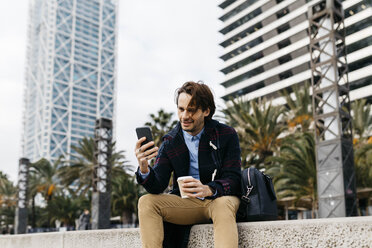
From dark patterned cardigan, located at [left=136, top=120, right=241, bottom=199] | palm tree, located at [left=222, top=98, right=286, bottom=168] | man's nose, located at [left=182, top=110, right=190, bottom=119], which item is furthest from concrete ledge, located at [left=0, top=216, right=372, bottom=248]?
palm tree, located at [left=222, top=98, right=286, bottom=168]

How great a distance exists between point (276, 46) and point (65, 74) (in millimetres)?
97668

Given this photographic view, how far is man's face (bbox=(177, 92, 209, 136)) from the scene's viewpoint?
2430 millimetres

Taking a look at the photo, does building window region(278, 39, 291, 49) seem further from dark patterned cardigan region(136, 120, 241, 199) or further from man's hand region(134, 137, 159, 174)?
man's hand region(134, 137, 159, 174)

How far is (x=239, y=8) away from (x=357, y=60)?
23022mm

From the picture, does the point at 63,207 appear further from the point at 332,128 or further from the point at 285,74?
the point at 285,74

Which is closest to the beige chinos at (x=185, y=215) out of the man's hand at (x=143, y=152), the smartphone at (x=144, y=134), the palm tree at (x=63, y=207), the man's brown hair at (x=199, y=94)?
the man's hand at (x=143, y=152)

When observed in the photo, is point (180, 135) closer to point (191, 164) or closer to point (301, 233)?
point (191, 164)

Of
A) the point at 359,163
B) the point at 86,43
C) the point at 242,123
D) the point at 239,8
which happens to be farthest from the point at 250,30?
the point at 86,43

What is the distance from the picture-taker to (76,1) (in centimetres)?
14575

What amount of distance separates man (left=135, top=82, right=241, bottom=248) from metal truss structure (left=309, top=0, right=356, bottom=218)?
943 centimetres

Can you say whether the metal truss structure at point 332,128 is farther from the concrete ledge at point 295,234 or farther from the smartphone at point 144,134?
the smartphone at point 144,134

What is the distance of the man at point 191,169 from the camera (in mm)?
2230

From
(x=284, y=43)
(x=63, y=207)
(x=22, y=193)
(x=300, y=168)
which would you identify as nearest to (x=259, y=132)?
(x=300, y=168)

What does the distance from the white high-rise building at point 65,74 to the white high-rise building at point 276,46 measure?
3152 inches
